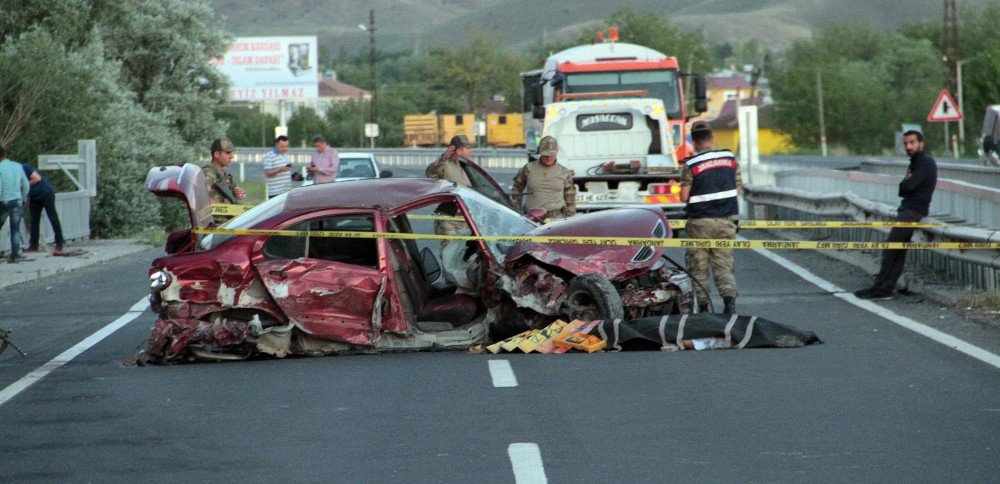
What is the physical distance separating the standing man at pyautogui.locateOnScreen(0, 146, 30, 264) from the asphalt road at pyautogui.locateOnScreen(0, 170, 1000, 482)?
9.71 m

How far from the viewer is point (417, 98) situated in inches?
5600

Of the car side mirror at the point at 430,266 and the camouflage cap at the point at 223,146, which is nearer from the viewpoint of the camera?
the car side mirror at the point at 430,266

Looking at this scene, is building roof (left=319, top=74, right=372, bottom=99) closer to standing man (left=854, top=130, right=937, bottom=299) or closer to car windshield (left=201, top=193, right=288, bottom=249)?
standing man (left=854, top=130, right=937, bottom=299)

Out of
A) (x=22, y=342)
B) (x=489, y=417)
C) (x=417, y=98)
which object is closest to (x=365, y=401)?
(x=489, y=417)

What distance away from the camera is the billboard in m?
77.6

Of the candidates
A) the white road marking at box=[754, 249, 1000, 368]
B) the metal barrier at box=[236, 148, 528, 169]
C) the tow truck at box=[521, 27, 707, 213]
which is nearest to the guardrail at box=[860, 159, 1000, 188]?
the tow truck at box=[521, 27, 707, 213]

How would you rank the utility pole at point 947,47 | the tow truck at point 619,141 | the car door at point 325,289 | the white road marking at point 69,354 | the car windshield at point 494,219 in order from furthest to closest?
1. the utility pole at point 947,47
2. the tow truck at point 619,141
3. the car windshield at point 494,219
4. the car door at point 325,289
5. the white road marking at point 69,354

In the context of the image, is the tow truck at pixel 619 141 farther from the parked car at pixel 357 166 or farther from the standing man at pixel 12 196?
the standing man at pixel 12 196

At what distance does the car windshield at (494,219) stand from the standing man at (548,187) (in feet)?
11.5

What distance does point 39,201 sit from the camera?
22.2 metres

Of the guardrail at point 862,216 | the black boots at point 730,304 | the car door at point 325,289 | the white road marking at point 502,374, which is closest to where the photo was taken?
the white road marking at point 502,374

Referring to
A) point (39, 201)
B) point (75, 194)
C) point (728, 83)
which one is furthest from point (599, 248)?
point (728, 83)

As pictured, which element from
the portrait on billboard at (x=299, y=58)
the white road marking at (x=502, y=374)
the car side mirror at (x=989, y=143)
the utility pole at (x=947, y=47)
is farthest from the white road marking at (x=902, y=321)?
the portrait on billboard at (x=299, y=58)

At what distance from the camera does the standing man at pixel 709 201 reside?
41.5ft
